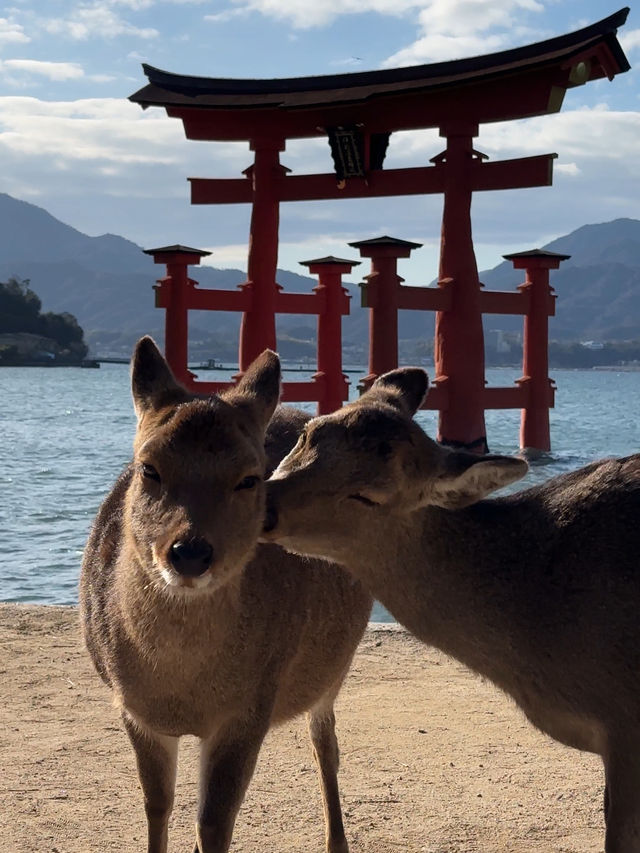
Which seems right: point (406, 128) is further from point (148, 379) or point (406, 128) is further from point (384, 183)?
point (148, 379)

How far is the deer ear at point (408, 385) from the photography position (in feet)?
12.6

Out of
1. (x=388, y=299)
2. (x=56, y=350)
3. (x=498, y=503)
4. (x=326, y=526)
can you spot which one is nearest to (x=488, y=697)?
(x=498, y=503)

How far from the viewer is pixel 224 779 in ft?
11.4

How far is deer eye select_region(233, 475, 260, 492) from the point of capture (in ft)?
10.8

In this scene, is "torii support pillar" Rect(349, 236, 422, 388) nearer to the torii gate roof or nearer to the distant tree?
the torii gate roof

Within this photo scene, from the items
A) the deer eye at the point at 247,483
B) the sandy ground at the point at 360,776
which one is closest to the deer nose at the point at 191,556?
the deer eye at the point at 247,483

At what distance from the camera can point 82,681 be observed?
686 cm

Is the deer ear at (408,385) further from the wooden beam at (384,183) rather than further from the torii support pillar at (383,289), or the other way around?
the wooden beam at (384,183)

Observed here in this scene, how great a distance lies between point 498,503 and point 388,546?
48 centimetres

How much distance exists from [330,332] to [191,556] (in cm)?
1483

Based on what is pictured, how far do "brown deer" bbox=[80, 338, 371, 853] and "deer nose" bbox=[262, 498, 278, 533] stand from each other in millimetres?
19

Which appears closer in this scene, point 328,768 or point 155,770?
point 155,770

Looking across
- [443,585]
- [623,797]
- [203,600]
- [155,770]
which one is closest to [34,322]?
[155,770]

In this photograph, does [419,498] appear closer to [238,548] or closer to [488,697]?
[238,548]
